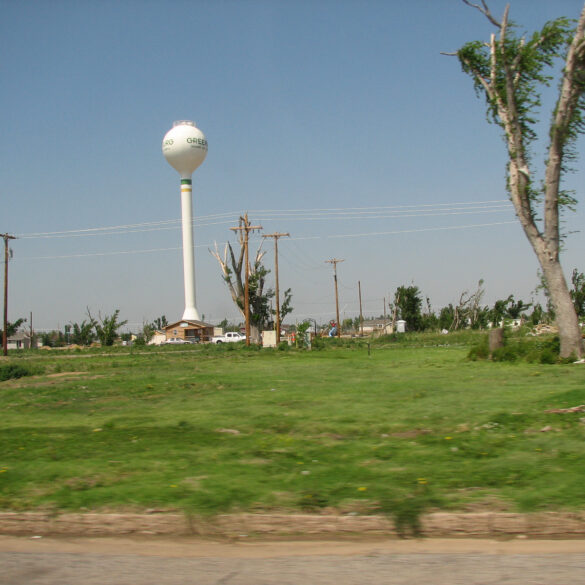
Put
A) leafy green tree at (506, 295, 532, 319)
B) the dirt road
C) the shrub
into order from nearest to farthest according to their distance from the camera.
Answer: the dirt road
the shrub
leafy green tree at (506, 295, 532, 319)

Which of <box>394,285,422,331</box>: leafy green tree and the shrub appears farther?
<box>394,285,422,331</box>: leafy green tree

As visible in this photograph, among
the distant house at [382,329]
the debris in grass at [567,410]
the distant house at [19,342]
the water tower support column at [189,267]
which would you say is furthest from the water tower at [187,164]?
the debris in grass at [567,410]

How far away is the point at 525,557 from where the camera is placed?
5086mm

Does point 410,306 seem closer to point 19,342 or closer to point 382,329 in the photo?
point 382,329

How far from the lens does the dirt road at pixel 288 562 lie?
4.76m

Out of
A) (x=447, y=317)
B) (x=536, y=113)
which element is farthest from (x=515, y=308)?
(x=536, y=113)

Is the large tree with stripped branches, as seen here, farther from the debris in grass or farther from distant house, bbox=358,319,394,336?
distant house, bbox=358,319,394,336

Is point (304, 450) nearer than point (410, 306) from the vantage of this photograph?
Yes

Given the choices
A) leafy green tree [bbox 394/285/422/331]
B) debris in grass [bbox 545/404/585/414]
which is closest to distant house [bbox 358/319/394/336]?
leafy green tree [bbox 394/285/422/331]

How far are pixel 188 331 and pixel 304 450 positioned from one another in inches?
2954

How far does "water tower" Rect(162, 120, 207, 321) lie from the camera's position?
81.8 m

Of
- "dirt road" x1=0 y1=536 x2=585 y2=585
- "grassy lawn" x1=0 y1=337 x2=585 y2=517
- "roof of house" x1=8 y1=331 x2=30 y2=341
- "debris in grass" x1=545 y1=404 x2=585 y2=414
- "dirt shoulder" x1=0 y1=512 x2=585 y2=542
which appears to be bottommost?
"dirt road" x1=0 y1=536 x2=585 y2=585

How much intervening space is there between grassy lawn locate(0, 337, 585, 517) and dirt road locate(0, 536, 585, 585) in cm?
41

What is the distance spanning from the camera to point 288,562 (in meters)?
5.15
